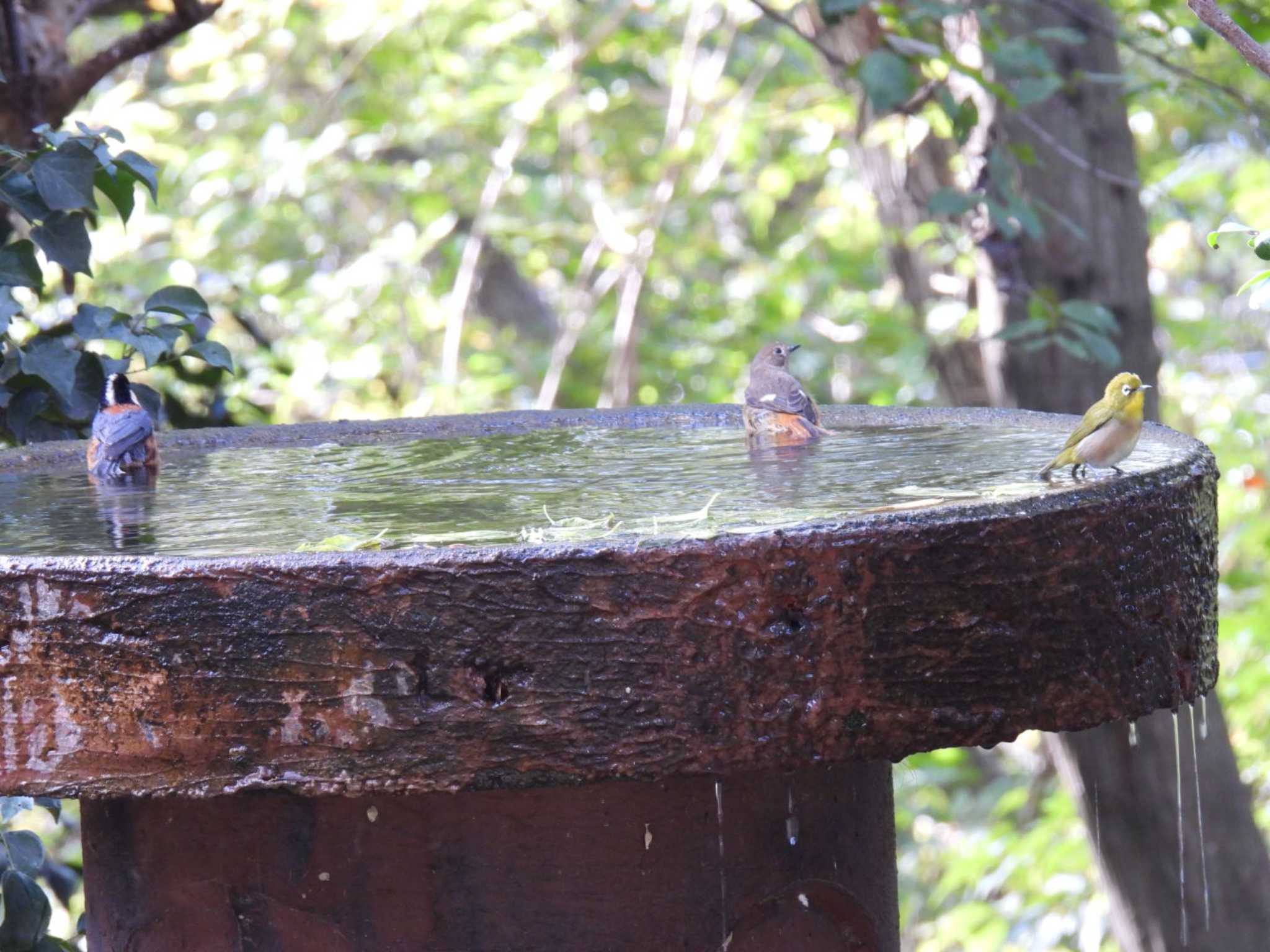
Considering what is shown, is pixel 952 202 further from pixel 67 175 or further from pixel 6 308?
pixel 6 308

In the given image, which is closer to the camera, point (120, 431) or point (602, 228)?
point (120, 431)

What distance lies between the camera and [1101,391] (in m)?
4.55

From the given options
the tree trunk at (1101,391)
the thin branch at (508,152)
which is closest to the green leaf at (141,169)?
the tree trunk at (1101,391)

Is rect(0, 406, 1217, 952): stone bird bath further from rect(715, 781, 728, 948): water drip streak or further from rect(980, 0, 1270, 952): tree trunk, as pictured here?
rect(980, 0, 1270, 952): tree trunk

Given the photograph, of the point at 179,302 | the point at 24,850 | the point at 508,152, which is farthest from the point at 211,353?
the point at 508,152

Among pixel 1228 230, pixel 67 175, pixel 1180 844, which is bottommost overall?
pixel 1180 844

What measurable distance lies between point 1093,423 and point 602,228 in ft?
16.3

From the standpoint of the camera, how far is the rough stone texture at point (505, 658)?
157 centimetres

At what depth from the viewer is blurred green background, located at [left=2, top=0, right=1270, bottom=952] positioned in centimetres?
669

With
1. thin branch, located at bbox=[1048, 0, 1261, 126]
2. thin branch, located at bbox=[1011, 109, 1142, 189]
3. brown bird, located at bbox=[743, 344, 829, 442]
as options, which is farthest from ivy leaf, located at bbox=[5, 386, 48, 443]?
thin branch, located at bbox=[1048, 0, 1261, 126]

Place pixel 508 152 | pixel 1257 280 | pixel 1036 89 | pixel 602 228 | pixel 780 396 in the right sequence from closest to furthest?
pixel 1257 280
pixel 780 396
pixel 1036 89
pixel 602 228
pixel 508 152

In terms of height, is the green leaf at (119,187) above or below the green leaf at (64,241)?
above

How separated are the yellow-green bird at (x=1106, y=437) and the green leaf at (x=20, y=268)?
189cm

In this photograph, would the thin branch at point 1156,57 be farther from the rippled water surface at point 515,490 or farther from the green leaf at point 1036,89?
the rippled water surface at point 515,490
